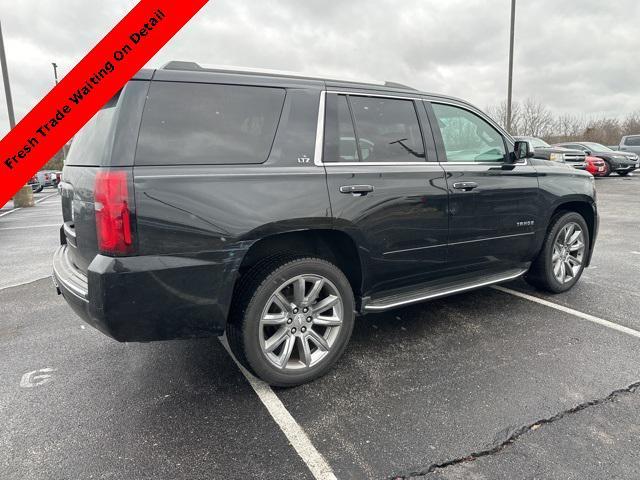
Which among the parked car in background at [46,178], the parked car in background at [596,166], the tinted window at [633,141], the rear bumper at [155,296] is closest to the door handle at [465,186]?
the rear bumper at [155,296]

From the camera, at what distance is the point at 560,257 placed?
4.35 meters

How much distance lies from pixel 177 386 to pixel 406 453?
5.02ft

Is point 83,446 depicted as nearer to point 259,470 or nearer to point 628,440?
point 259,470

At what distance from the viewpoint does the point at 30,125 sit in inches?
143

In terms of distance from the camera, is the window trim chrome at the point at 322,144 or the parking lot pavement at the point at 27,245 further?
the parking lot pavement at the point at 27,245

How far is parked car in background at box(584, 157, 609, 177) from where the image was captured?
17453 mm

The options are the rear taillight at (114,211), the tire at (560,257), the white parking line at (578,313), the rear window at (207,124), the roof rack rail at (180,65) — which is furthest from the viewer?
the tire at (560,257)

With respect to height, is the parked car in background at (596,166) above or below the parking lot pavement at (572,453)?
above

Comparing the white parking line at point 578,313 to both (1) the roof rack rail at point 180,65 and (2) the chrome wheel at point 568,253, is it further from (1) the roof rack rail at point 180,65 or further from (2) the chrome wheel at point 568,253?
(1) the roof rack rail at point 180,65

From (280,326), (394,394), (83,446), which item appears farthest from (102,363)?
(394,394)

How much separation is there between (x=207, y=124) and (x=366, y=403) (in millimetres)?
1898

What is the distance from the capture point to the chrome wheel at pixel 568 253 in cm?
431

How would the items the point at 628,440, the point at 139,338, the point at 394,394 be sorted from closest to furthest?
the point at 628,440 → the point at 139,338 → the point at 394,394

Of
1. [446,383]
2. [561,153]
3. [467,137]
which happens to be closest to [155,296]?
[446,383]
